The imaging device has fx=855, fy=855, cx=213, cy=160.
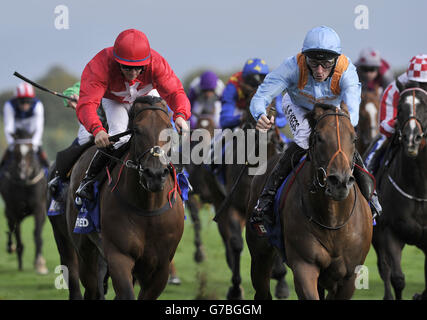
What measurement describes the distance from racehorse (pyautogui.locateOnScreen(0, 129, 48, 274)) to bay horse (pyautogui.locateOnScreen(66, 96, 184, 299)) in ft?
21.7

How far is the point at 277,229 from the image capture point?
6.54 m

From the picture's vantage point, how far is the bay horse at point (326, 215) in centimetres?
564

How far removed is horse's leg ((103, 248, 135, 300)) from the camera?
20.1ft

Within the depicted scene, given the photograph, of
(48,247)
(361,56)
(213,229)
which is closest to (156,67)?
(361,56)

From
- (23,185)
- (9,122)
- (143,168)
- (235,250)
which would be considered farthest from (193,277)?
(143,168)

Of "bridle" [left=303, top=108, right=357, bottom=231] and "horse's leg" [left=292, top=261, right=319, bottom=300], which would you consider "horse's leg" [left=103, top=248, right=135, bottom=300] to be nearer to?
"horse's leg" [left=292, top=261, right=319, bottom=300]

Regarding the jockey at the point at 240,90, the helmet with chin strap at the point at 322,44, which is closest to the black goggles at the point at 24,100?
the jockey at the point at 240,90

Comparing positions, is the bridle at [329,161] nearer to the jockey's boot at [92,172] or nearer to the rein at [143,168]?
the rein at [143,168]

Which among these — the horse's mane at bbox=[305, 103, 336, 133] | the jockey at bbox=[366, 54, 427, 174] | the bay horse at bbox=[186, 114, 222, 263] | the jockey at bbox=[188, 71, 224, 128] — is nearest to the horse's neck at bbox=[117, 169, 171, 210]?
the horse's mane at bbox=[305, 103, 336, 133]

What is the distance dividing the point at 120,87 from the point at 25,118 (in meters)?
6.88

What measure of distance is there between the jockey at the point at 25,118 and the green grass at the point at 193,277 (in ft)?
6.03

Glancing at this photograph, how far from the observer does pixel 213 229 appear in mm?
18812

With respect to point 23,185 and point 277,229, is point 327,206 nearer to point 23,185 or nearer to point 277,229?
point 277,229
